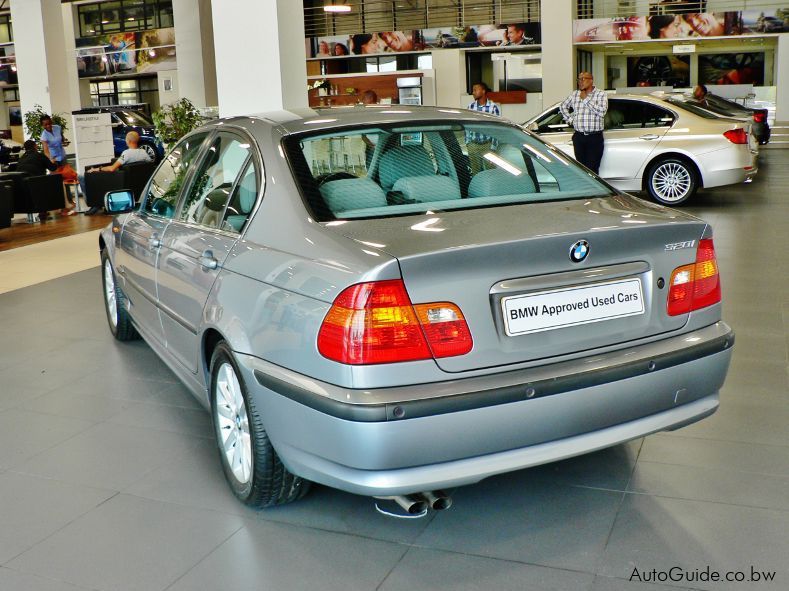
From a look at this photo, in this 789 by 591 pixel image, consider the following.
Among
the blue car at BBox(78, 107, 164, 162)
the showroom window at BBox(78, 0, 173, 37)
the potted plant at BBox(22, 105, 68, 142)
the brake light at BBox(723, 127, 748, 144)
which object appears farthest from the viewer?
the showroom window at BBox(78, 0, 173, 37)

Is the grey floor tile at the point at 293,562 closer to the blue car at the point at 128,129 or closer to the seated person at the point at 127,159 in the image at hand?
the seated person at the point at 127,159

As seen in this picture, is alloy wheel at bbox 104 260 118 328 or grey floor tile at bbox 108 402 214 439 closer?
grey floor tile at bbox 108 402 214 439

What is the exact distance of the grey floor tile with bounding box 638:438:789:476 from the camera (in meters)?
3.21

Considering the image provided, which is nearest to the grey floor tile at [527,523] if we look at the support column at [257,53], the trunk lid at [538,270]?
the trunk lid at [538,270]

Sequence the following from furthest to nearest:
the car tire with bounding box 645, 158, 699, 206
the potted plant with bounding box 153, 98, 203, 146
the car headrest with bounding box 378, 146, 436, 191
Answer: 1. the potted plant with bounding box 153, 98, 203, 146
2. the car tire with bounding box 645, 158, 699, 206
3. the car headrest with bounding box 378, 146, 436, 191

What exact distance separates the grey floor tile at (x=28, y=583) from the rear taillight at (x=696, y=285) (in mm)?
1956

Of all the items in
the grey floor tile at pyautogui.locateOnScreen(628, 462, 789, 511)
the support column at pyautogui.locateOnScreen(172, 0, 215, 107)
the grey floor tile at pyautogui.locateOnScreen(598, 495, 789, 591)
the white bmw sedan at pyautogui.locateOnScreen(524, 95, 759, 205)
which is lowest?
the grey floor tile at pyautogui.locateOnScreen(628, 462, 789, 511)

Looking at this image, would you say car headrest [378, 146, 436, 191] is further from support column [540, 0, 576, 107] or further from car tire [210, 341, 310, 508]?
support column [540, 0, 576, 107]

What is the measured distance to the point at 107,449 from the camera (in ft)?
11.9

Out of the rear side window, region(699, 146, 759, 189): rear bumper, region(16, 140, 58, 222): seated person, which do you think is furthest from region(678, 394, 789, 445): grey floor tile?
region(16, 140, 58, 222): seated person

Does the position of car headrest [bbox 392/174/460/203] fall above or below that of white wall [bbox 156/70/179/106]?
below

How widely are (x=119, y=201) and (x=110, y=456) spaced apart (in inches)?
57.0

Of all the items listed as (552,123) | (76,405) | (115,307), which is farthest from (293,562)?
(552,123)

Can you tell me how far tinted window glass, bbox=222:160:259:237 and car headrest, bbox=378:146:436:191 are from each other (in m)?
0.44
